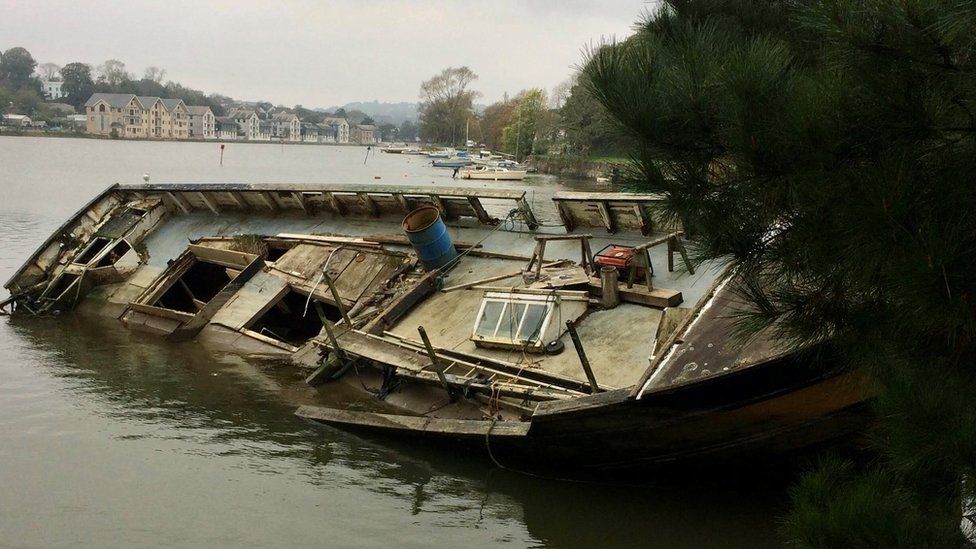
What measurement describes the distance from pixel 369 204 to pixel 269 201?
2.66m

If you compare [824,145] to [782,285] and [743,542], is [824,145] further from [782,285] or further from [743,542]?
[743,542]

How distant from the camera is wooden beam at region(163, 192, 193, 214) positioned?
63.1ft

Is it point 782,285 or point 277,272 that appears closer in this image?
point 782,285

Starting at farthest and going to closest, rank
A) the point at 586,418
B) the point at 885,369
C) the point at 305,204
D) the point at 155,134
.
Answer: the point at 155,134 → the point at 305,204 → the point at 586,418 → the point at 885,369

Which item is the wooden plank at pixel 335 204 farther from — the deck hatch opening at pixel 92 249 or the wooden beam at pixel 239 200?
the deck hatch opening at pixel 92 249

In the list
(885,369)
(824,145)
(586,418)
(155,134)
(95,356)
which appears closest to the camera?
(824,145)

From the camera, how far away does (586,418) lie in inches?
343

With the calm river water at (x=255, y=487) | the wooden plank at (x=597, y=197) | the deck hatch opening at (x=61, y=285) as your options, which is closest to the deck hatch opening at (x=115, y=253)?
the deck hatch opening at (x=61, y=285)

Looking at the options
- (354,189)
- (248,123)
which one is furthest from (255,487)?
(248,123)

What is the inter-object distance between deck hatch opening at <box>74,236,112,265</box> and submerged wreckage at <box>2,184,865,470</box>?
53 millimetres

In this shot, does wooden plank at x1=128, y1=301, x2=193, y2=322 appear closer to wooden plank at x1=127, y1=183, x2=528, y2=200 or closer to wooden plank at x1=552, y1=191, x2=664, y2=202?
wooden plank at x1=127, y1=183, x2=528, y2=200

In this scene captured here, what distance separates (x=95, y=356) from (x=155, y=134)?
15108 centimetres

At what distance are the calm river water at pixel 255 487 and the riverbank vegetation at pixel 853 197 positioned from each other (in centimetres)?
459

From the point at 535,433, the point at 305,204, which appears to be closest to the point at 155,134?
the point at 305,204
